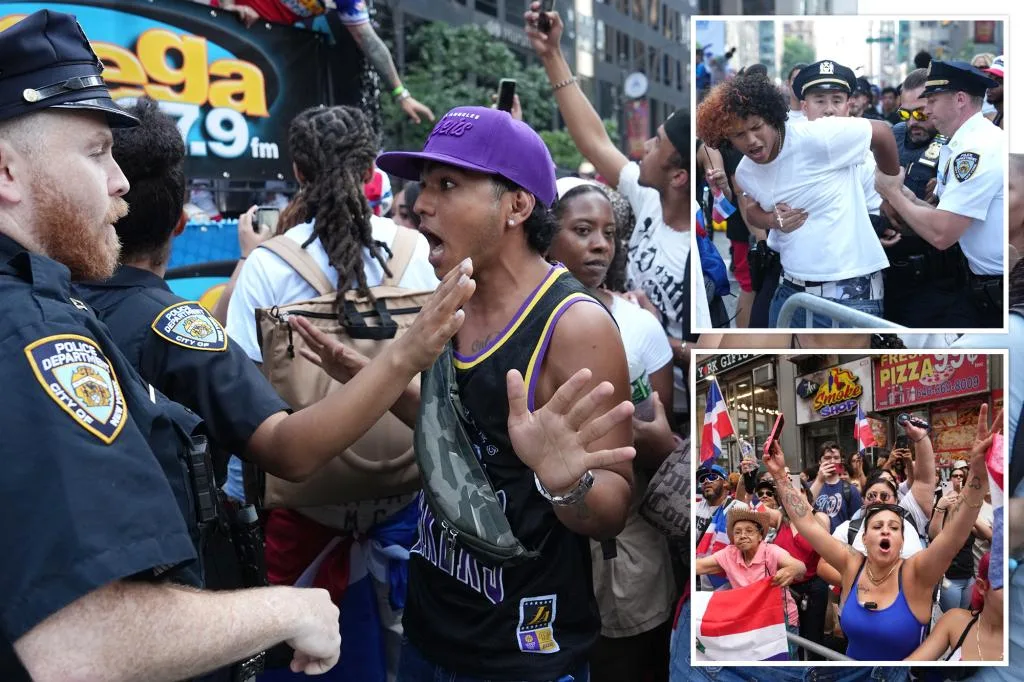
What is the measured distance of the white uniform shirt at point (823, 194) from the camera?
80.5 inches

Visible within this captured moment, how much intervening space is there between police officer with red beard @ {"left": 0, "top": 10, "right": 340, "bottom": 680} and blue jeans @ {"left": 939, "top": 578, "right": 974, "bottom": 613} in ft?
4.35

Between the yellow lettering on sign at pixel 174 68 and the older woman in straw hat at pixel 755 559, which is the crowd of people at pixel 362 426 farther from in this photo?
the yellow lettering on sign at pixel 174 68

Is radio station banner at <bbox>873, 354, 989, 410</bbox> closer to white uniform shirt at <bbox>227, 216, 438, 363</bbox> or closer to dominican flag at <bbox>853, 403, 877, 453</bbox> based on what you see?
dominican flag at <bbox>853, 403, 877, 453</bbox>

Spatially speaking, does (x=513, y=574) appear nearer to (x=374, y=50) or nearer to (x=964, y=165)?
(x=964, y=165)

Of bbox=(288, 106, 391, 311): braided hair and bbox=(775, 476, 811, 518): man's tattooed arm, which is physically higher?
bbox=(288, 106, 391, 311): braided hair

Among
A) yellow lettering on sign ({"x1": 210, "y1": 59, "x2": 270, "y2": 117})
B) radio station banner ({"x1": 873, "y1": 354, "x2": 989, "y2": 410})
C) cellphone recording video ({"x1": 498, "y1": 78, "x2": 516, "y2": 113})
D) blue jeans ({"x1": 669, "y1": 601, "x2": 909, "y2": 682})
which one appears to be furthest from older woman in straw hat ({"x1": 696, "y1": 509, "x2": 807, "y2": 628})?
yellow lettering on sign ({"x1": 210, "y1": 59, "x2": 270, "y2": 117})

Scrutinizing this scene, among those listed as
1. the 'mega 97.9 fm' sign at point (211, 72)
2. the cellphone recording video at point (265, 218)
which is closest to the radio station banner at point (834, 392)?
the cellphone recording video at point (265, 218)

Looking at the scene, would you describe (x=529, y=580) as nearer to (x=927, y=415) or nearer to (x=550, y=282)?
(x=550, y=282)

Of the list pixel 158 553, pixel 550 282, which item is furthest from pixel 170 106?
pixel 158 553

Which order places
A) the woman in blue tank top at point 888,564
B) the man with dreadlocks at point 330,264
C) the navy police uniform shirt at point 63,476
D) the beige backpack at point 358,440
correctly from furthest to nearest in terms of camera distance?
1. the man with dreadlocks at point 330,264
2. the beige backpack at point 358,440
3. the woman in blue tank top at point 888,564
4. the navy police uniform shirt at point 63,476

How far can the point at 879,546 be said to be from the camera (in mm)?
2029

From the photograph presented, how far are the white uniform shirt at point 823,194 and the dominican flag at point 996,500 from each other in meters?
0.45

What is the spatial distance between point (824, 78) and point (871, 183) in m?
0.25

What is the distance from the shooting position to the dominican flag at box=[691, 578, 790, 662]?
2131mm
